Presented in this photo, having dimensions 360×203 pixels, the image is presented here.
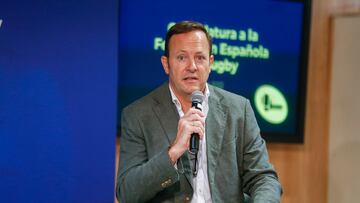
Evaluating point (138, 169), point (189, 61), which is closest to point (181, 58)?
point (189, 61)

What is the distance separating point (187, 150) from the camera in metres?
2.46

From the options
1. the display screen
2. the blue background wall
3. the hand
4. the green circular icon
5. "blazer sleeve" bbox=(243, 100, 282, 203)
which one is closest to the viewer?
the hand

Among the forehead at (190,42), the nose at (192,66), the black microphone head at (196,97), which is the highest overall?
the forehead at (190,42)

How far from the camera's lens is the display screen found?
421 cm

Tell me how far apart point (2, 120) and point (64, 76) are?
0.46 metres

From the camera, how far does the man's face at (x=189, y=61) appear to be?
98.8 inches

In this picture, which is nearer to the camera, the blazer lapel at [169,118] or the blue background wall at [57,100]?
the blazer lapel at [169,118]

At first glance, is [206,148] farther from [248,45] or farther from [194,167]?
[248,45]

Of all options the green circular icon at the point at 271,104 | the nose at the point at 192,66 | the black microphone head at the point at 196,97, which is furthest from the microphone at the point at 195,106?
the green circular icon at the point at 271,104

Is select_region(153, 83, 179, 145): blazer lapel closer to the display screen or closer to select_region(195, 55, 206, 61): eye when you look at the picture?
select_region(195, 55, 206, 61): eye

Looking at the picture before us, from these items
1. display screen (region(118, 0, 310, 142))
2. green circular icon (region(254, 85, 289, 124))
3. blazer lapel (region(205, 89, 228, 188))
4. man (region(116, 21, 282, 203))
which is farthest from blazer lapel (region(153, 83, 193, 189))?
green circular icon (region(254, 85, 289, 124))

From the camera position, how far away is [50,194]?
134 inches

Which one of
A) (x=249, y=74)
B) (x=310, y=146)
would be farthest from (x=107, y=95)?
(x=310, y=146)

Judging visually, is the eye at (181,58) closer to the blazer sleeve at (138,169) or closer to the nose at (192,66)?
the nose at (192,66)
